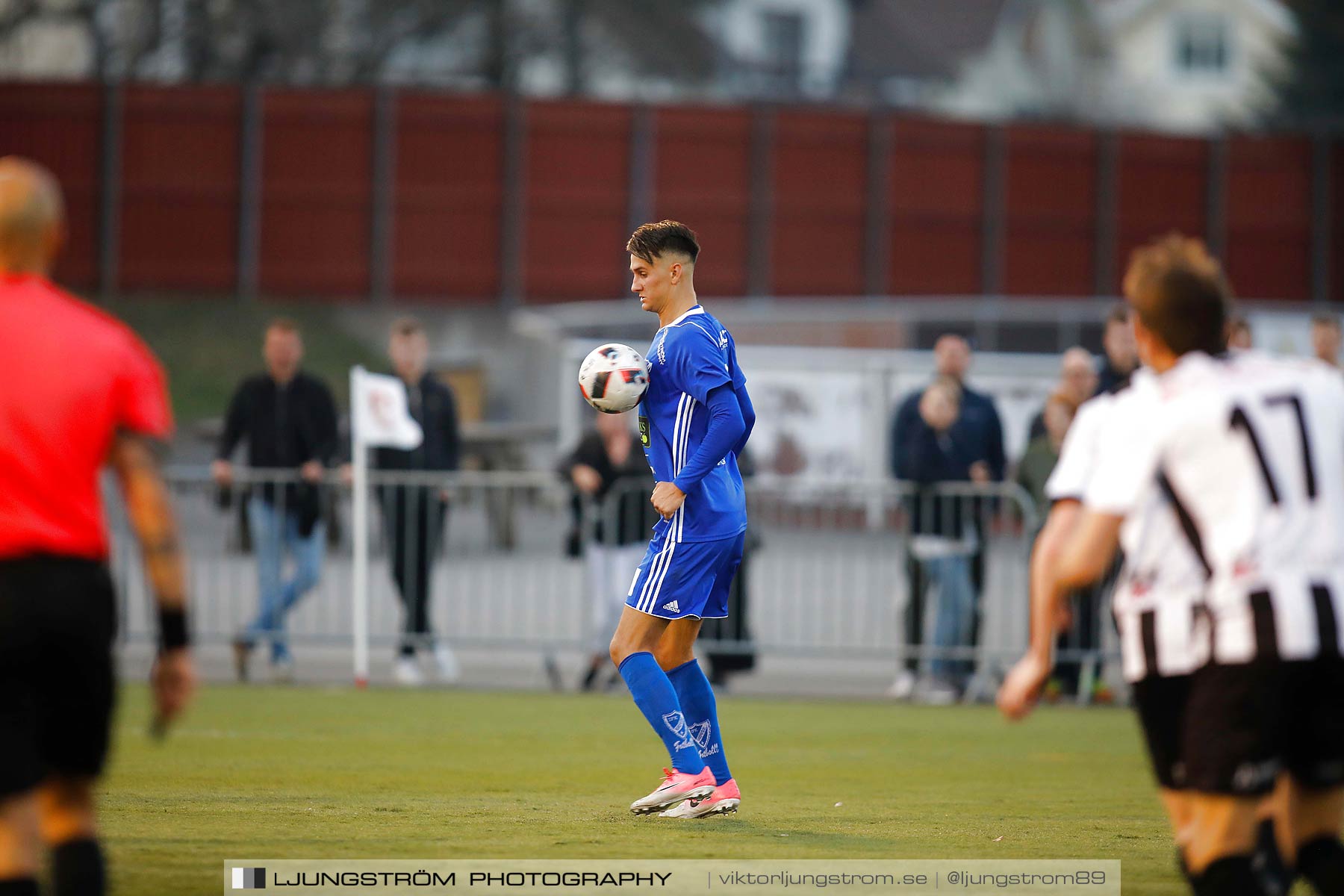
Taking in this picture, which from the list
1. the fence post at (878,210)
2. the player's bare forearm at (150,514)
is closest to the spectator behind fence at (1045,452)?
the player's bare forearm at (150,514)

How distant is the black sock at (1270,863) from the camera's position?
3.94 metres

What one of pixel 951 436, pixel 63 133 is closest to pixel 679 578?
pixel 951 436

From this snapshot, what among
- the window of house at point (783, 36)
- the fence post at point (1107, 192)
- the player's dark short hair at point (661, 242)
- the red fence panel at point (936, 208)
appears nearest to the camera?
the player's dark short hair at point (661, 242)

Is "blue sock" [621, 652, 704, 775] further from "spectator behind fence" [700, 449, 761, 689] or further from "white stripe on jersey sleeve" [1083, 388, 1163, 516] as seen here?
"spectator behind fence" [700, 449, 761, 689]

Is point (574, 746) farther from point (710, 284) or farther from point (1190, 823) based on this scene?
point (710, 284)

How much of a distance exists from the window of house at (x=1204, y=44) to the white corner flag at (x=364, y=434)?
65.6 metres

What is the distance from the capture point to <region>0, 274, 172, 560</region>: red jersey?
11.7 ft

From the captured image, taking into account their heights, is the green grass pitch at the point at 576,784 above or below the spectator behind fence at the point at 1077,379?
below

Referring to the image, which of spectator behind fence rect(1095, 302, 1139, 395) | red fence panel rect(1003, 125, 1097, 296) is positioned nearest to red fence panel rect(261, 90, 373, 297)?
red fence panel rect(1003, 125, 1097, 296)

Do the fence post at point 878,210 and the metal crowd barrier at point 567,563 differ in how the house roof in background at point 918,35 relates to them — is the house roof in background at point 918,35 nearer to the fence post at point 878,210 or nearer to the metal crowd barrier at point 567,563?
the fence post at point 878,210

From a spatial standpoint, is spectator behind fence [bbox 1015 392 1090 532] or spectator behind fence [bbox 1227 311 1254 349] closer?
spectator behind fence [bbox 1227 311 1254 349]

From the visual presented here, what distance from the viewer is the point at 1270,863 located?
13.0 ft

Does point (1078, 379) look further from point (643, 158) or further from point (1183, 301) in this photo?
point (643, 158)

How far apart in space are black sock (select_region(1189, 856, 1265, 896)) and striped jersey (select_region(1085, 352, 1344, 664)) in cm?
47
